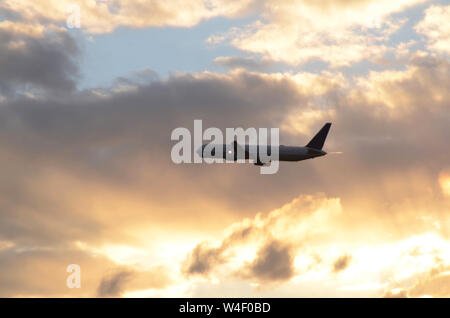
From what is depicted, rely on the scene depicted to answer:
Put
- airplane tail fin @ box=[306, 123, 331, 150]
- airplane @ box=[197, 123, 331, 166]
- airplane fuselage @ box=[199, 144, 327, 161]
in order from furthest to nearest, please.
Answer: airplane tail fin @ box=[306, 123, 331, 150] < airplane fuselage @ box=[199, 144, 327, 161] < airplane @ box=[197, 123, 331, 166]

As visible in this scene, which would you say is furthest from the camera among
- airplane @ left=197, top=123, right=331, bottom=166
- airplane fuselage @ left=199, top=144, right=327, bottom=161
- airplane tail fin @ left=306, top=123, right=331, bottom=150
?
airplane tail fin @ left=306, top=123, right=331, bottom=150

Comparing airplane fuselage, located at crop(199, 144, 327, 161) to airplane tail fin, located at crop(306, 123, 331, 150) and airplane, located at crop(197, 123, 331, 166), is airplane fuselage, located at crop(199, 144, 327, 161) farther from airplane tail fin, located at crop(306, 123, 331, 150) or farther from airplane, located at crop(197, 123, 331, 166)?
airplane tail fin, located at crop(306, 123, 331, 150)

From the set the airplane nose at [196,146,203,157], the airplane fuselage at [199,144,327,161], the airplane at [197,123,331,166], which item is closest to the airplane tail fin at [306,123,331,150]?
the airplane at [197,123,331,166]

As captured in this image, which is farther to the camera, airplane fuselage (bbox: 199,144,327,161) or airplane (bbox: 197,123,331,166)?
airplane fuselage (bbox: 199,144,327,161)

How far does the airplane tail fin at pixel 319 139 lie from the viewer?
16438 cm

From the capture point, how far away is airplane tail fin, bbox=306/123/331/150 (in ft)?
539

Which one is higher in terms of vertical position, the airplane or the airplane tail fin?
the airplane tail fin

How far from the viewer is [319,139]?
164625 mm
